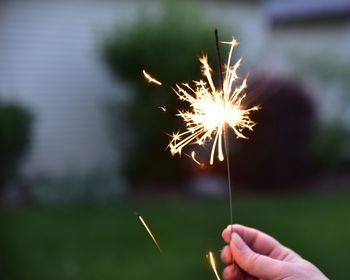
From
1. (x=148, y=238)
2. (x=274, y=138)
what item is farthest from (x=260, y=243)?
(x=274, y=138)

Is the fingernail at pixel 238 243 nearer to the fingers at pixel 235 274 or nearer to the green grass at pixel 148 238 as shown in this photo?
the fingers at pixel 235 274

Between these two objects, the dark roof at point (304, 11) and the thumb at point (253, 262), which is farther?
the dark roof at point (304, 11)

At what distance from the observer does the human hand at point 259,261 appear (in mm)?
1846

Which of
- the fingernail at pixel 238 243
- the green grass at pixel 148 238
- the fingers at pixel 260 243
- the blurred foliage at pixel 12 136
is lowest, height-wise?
the green grass at pixel 148 238

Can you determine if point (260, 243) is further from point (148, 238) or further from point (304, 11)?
point (304, 11)

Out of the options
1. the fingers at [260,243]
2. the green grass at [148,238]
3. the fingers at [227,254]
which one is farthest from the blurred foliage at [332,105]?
the fingers at [227,254]

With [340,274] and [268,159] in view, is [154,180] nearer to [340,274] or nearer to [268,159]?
[268,159]

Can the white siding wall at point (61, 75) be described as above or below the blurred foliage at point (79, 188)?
above

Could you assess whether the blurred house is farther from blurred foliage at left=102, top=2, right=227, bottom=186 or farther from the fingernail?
the fingernail

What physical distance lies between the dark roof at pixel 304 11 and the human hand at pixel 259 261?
35.2ft

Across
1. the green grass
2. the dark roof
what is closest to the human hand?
the green grass

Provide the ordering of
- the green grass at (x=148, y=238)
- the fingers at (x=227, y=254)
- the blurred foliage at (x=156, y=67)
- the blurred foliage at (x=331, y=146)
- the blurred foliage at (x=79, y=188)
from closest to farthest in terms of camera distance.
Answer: the fingers at (x=227, y=254), the green grass at (x=148, y=238), the blurred foliage at (x=79, y=188), the blurred foliage at (x=156, y=67), the blurred foliage at (x=331, y=146)

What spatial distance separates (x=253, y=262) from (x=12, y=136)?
17.6ft

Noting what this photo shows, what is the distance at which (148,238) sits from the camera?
5.77 meters
